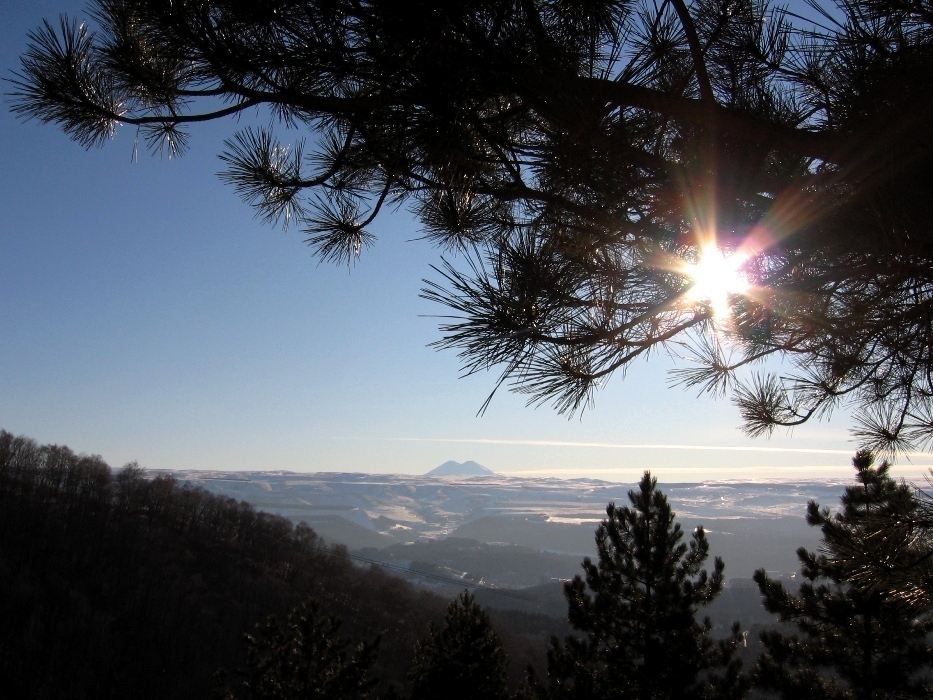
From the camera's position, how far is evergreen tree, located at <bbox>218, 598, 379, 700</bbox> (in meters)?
7.71

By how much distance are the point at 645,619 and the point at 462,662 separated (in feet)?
10.3

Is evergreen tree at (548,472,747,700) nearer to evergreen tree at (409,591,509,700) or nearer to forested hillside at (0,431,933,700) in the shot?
forested hillside at (0,431,933,700)

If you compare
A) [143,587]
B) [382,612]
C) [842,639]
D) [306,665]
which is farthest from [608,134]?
[143,587]

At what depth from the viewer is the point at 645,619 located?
23.1 feet

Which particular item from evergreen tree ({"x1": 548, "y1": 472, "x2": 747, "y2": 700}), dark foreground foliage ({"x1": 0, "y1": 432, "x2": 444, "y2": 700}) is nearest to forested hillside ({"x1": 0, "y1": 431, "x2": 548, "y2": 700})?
dark foreground foliage ({"x1": 0, "y1": 432, "x2": 444, "y2": 700})

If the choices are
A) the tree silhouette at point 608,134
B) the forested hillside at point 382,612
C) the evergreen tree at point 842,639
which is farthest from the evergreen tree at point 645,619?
the tree silhouette at point 608,134

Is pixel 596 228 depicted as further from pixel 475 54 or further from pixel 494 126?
pixel 475 54

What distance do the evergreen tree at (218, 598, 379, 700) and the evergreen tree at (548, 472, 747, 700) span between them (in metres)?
Answer: 2.76

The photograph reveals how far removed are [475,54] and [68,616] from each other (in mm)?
55851

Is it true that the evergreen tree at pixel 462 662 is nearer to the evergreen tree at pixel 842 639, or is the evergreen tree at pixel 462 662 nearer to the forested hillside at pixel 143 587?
the evergreen tree at pixel 842 639

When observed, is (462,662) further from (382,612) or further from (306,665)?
(382,612)

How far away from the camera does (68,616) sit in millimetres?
43750

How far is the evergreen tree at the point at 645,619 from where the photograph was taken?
6672 mm

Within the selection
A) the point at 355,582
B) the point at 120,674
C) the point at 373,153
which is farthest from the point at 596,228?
the point at 120,674
